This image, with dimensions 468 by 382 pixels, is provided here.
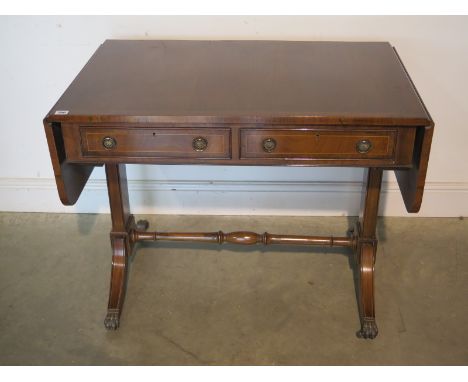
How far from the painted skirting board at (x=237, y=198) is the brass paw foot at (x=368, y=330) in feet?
2.37

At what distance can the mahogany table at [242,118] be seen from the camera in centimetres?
158

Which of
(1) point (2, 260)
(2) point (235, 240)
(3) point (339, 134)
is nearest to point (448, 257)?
(2) point (235, 240)

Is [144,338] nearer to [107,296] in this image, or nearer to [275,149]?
[107,296]

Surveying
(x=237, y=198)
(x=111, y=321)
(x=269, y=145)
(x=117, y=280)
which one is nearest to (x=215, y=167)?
(x=237, y=198)

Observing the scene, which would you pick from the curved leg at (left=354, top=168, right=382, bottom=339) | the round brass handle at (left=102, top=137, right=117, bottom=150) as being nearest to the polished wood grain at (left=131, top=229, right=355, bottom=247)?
the curved leg at (left=354, top=168, right=382, bottom=339)

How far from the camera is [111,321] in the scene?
2086mm

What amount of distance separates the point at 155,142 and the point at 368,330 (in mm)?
1041

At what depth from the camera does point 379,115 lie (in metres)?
1.56

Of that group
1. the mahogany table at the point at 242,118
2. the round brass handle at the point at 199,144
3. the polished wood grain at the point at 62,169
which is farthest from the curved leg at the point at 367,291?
the polished wood grain at the point at 62,169

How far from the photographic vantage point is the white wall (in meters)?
2.20

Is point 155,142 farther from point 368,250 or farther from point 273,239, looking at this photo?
point 368,250

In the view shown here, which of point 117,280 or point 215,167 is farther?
point 215,167

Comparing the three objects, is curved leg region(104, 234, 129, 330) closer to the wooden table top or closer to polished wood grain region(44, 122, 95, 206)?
polished wood grain region(44, 122, 95, 206)
